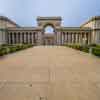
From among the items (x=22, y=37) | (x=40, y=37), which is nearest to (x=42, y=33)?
(x=40, y=37)

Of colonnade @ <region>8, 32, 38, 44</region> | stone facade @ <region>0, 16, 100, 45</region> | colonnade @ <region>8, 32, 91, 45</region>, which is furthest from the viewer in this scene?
colonnade @ <region>8, 32, 38, 44</region>

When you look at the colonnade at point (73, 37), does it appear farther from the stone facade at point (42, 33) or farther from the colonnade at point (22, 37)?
the colonnade at point (22, 37)

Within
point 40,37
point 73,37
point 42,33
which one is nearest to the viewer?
point 40,37

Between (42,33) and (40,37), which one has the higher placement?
(42,33)

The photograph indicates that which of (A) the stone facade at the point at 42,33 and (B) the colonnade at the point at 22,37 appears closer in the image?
(A) the stone facade at the point at 42,33

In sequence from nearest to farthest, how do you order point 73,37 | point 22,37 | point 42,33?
point 42,33 < point 73,37 < point 22,37

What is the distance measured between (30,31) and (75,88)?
6582 cm

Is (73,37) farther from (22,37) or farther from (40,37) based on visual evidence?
(22,37)

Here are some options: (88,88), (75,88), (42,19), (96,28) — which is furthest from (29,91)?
(42,19)

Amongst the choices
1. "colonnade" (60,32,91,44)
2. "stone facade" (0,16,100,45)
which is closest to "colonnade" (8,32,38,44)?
"stone facade" (0,16,100,45)

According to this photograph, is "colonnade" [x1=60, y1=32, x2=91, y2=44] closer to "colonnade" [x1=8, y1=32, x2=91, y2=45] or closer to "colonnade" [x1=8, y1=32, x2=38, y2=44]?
"colonnade" [x1=8, y1=32, x2=91, y2=45]

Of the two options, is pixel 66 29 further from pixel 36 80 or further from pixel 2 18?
pixel 36 80

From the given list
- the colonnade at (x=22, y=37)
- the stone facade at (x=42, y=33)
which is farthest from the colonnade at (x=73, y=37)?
the colonnade at (x=22, y=37)

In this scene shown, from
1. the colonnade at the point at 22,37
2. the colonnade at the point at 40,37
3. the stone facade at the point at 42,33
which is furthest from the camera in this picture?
the colonnade at the point at 22,37
